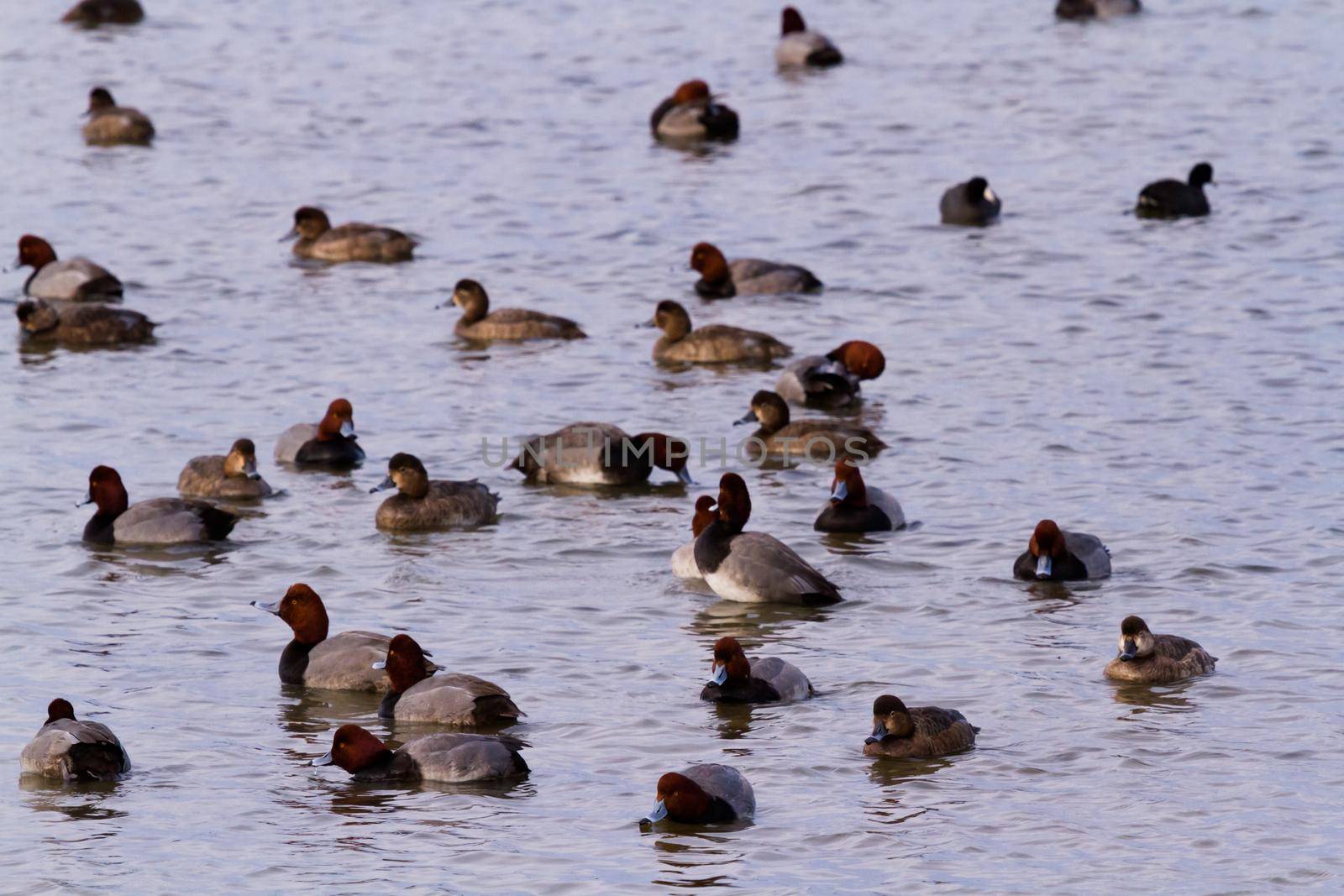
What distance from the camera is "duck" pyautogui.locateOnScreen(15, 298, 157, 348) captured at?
2267 centimetres

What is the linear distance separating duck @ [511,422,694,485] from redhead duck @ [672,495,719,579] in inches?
63.9

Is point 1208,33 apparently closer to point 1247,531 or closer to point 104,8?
point 104,8

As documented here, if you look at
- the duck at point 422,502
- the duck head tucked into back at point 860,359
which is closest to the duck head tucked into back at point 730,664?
the duck at point 422,502

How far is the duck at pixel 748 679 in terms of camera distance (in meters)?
13.2

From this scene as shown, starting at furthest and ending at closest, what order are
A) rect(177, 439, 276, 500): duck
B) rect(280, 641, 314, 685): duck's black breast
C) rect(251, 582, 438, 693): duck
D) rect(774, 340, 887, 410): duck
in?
rect(774, 340, 887, 410): duck, rect(177, 439, 276, 500): duck, rect(280, 641, 314, 685): duck's black breast, rect(251, 582, 438, 693): duck

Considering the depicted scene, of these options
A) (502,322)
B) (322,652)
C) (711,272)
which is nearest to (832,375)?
(711,272)

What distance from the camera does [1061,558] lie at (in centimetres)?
1560

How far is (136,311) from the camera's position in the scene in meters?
23.3

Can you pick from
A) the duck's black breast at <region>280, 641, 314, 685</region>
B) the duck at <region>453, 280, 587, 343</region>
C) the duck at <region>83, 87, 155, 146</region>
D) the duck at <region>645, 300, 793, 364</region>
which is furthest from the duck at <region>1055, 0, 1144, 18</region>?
the duck's black breast at <region>280, 641, 314, 685</region>

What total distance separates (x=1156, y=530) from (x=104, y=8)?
2958 cm

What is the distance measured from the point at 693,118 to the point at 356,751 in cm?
2097

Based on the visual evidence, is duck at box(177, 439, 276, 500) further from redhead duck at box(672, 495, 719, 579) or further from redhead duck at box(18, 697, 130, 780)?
redhead duck at box(18, 697, 130, 780)

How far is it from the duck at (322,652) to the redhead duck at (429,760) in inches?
61.6

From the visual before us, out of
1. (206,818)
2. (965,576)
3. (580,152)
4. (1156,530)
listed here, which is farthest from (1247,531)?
(580,152)
